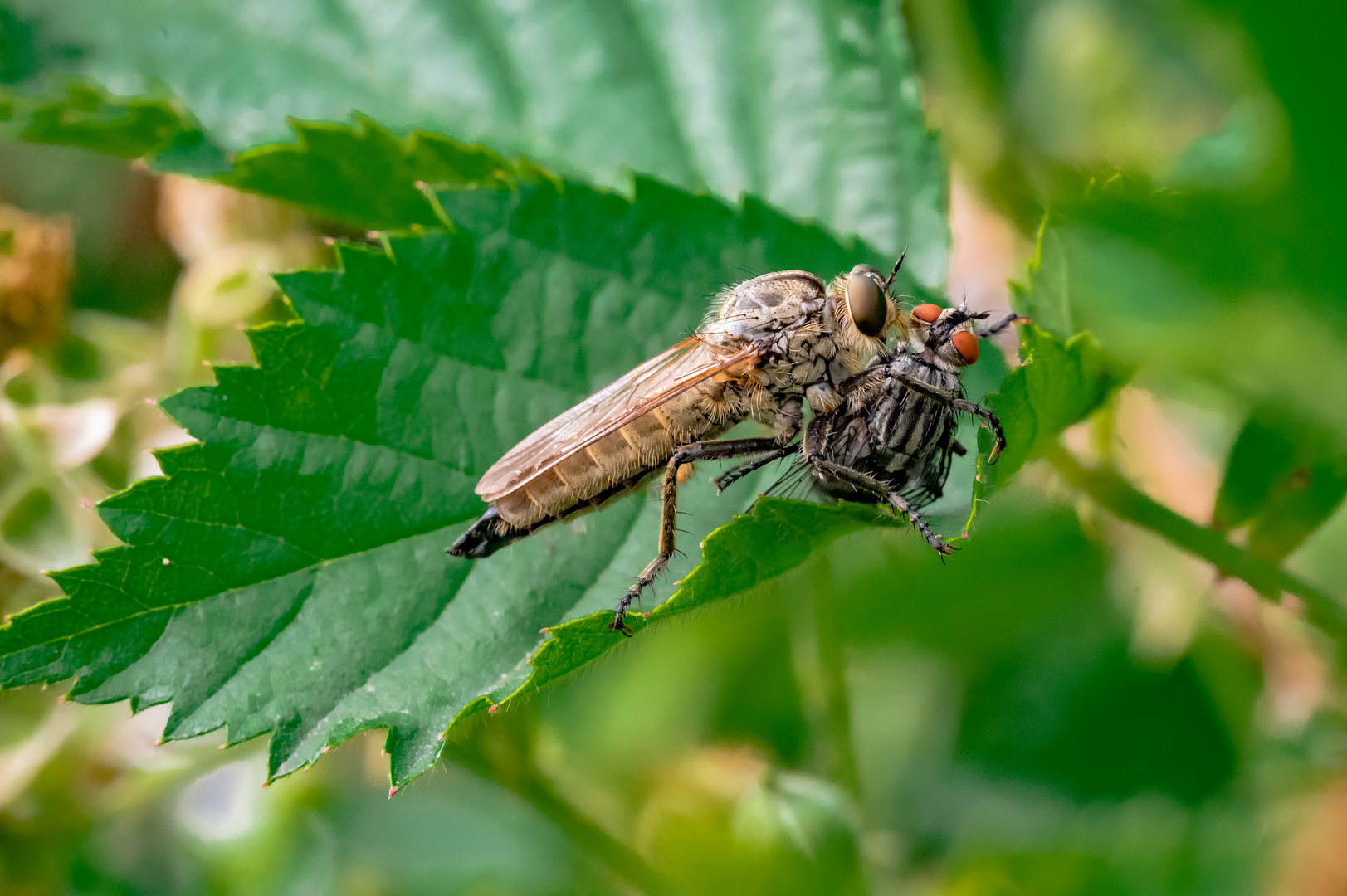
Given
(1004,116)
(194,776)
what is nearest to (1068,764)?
(1004,116)

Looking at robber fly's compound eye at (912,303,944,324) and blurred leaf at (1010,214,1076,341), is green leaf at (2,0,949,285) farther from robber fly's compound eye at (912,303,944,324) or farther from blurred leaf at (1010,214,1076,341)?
blurred leaf at (1010,214,1076,341)

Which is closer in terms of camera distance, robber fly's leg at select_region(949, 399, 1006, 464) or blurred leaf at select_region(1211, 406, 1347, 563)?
robber fly's leg at select_region(949, 399, 1006, 464)

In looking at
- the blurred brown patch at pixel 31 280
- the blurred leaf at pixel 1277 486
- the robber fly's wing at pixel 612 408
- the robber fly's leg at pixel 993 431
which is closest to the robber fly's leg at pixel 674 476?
the robber fly's wing at pixel 612 408

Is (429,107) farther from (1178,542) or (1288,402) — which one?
(1288,402)

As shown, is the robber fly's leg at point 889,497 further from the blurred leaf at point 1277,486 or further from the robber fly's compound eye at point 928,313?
the blurred leaf at point 1277,486

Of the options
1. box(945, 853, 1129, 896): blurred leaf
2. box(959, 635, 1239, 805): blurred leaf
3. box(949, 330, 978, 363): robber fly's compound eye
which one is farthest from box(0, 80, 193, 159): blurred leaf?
box(959, 635, 1239, 805): blurred leaf

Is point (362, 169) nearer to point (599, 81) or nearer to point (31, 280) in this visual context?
point (599, 81)
